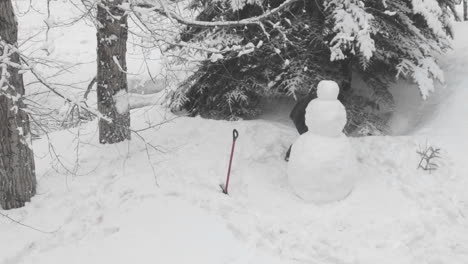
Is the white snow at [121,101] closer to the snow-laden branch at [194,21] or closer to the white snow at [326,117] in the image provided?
the snow-laden branch at [194,21]

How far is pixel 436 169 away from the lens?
4.84 m

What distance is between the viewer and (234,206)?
4.46m

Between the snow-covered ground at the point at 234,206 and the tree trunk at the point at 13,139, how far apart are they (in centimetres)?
18

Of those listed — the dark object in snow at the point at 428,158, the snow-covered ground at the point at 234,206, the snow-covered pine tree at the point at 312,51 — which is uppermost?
the snow-covered pine tree at the point at 312,51

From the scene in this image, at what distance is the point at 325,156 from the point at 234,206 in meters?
1.08

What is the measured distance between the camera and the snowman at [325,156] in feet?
14.9

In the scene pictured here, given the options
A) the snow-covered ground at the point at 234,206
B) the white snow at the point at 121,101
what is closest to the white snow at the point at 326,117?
the snow-covered ground at the point at 234,206

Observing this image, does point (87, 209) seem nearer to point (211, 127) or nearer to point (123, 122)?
point (123, 122)

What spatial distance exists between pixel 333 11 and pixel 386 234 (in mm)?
2632

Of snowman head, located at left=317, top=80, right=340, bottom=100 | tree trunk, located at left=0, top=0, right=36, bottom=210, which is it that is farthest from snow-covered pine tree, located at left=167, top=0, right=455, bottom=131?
tree trunk, located at left=0, top=0, right=36, bottom=210

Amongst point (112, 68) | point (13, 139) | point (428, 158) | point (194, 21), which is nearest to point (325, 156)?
point (428, 158)

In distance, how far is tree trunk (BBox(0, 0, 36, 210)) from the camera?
4207 mm

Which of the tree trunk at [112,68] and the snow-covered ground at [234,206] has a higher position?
the tree trunk at [112,68]

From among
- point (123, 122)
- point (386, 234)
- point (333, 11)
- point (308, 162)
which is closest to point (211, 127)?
point (123, 122)
